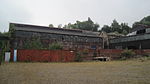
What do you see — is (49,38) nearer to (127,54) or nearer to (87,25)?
(127,54)

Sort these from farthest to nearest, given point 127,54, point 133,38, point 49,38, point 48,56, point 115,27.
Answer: point 115,27, point 49,38, point 133,38, point 127,54, point 48,56

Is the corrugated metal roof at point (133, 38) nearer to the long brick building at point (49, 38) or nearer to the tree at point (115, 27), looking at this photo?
the long brick building at point (49, 38)

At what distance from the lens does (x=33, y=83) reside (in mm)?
6895

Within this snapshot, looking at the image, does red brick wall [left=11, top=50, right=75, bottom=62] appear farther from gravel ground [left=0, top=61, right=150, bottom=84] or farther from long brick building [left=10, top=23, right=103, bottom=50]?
gravel ground [left=0, top=61, right=150, bottom=84]

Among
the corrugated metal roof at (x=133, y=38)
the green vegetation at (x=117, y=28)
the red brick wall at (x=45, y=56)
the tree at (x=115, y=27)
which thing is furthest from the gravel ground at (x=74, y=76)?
the tree at (x=115, y=27)

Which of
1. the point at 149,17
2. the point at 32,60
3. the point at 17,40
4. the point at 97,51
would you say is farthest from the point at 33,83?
the point at 149,17

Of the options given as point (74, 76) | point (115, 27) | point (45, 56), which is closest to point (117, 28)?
point (115, 27)

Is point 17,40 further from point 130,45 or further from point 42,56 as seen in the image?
point 130,45

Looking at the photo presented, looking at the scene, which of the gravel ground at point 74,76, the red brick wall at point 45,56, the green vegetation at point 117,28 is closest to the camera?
the gravel ground at point 74,76

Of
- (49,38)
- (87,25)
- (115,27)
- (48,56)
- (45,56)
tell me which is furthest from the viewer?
(87,25)

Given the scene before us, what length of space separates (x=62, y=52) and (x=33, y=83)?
51.8 ft

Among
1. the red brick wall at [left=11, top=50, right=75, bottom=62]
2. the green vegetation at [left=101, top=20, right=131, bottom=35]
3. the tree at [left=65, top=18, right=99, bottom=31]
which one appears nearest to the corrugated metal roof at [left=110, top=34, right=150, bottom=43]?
the red brick wall at [left=11, top=50, right=75, bottom=62]

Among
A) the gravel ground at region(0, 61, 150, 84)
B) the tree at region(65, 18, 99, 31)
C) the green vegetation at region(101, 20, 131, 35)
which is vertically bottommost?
the gravel ground at region(0, 61, 150, 84)

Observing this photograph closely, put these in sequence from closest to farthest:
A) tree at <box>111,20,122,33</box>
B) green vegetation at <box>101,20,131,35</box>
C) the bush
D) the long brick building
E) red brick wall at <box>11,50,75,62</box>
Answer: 1. red brick wall at <box>11,50,75,62</box>
2. the bush
3. the long brick building
4. green vegetation at <box>101,20,131,35</box>
5. tree at <box>111,20,122,33</box>
